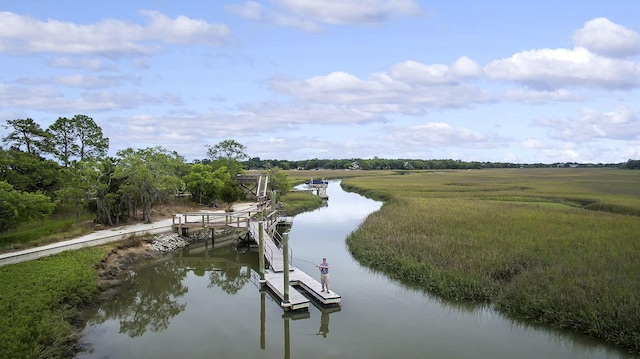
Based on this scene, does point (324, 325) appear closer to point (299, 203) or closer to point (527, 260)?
point (527, 260)

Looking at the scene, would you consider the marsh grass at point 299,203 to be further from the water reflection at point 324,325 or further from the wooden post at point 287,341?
the wooden post at point 287,341

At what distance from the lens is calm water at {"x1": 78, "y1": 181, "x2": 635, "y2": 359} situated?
1395 cm

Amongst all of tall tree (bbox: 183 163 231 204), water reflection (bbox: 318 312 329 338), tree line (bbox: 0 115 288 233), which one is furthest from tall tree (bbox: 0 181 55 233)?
tall tree (bbox: 183 163 231 204)

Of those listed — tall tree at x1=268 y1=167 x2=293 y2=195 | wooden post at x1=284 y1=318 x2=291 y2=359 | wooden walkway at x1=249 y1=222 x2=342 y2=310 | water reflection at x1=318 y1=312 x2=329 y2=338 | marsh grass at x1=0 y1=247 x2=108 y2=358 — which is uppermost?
tall tree at x1=268 y1=167 x2=293 y2=195

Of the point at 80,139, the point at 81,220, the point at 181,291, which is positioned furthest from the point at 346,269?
the point at 80,139

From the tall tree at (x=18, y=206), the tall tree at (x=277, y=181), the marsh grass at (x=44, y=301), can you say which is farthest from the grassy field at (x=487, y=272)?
the tall tree at (x=277, y=181)

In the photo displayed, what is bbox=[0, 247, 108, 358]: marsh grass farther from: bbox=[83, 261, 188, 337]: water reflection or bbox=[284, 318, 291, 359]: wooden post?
bbox=[284, 318, 291, 359]: wooden post

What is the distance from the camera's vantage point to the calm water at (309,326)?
45.8 ft

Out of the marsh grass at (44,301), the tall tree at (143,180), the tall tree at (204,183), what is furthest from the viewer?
the tall tree at (204,183)

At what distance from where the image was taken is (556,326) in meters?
14.9

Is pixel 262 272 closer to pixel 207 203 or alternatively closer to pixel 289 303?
pixel 289 303

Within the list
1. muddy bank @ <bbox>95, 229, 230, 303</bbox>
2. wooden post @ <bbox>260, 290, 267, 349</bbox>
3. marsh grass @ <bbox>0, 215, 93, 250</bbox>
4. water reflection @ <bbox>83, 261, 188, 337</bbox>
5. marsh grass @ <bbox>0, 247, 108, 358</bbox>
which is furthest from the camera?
marsh grass @ <bbox>0, 215, 93, 250</bbox>

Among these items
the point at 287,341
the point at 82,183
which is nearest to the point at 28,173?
the point at 82,183

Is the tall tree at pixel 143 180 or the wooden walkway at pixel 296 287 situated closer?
the wooden walkway at pixel 296 287
